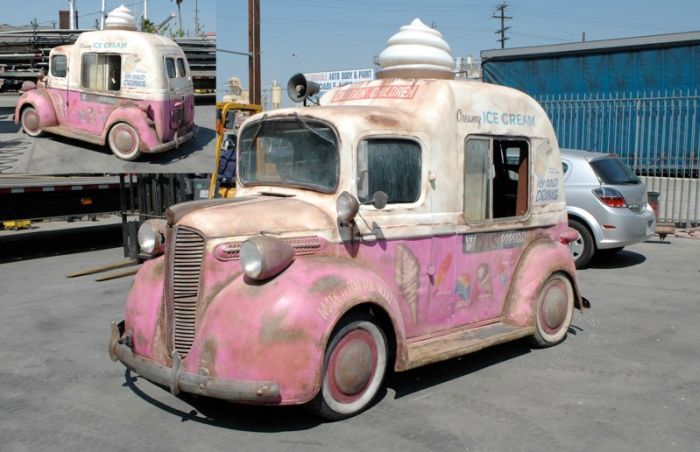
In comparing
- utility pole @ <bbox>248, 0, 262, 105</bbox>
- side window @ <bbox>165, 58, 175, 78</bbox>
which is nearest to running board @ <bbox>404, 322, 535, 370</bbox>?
side window @ <bbox>165, 58, 175, 78</bbox>

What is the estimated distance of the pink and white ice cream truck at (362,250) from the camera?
4.20m

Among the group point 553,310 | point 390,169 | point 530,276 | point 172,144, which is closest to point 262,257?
point 390,169

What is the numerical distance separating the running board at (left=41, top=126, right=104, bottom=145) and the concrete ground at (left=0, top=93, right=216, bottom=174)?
293 millimetres

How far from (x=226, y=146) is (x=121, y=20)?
4.27 m

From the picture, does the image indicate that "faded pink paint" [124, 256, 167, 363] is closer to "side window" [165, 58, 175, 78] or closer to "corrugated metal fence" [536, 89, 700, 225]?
"side window" [165, 58, 175, 78]

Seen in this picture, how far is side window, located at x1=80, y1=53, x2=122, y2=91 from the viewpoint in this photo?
13969mm

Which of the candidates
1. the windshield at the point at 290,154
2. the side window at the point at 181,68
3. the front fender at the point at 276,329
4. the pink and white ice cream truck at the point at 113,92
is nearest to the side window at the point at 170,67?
the pink and white ice cream truck at the point at 113,92

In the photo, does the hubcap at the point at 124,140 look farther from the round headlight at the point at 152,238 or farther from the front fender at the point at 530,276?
the front fender at the point at 530,276

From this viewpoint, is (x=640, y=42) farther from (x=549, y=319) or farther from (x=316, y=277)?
(x=316, y=277)

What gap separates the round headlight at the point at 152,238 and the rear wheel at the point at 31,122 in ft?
35.6

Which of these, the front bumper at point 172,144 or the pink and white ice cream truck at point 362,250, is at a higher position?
the front bumper at point 172,144

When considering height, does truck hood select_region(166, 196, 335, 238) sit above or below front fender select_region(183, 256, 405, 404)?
above

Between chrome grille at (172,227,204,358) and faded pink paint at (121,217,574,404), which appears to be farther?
chrome grille at (172,227,204,358)

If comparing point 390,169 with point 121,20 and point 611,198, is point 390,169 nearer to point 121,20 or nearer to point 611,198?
point 611,198
